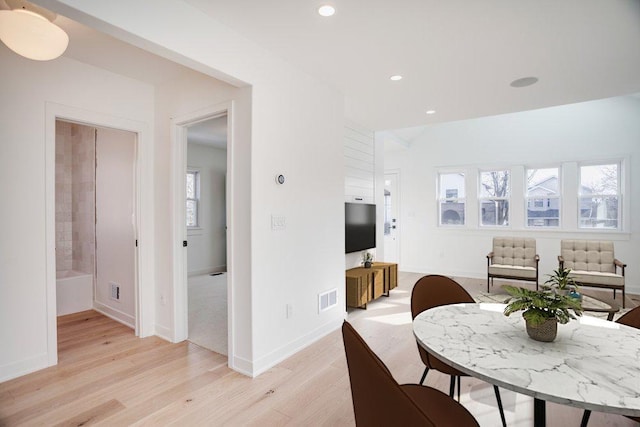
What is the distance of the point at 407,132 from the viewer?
642 cm

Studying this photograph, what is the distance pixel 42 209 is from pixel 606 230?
737cm

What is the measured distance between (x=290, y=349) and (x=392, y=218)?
481 cm

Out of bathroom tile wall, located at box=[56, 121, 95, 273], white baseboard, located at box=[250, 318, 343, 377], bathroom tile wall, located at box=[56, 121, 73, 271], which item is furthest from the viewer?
bathroom tile wall, located at box=[56, 121, 73, 271]

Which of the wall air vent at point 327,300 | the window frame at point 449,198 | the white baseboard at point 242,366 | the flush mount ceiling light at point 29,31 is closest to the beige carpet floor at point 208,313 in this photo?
the white baseboard at point 242,366

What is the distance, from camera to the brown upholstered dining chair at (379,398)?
0.94 metres

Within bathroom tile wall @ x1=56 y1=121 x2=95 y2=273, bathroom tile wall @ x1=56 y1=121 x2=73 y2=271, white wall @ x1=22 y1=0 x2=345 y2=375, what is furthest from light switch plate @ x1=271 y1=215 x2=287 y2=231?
bathroom tile wall @ x1=56 y1=121 x2=73 y2=271

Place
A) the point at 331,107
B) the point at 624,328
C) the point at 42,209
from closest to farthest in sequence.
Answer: the point at 624,328 → the point at 42,209 → the point at 331,107

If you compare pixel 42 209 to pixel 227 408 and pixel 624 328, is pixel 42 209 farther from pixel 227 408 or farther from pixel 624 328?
pixel 624 328

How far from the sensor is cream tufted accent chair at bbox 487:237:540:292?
4.93 meters

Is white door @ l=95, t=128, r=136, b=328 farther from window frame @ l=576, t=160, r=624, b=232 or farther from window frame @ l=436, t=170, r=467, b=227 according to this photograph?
window frame @ l=576, t=160, r=624, b=232

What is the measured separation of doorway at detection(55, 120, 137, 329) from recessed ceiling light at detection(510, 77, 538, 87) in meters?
3.94

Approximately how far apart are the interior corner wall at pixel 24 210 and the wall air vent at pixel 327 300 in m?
2.32

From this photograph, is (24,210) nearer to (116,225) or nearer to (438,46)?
(116,225)

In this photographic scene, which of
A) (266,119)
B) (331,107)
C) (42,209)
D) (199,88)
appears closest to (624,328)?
(266,119)
